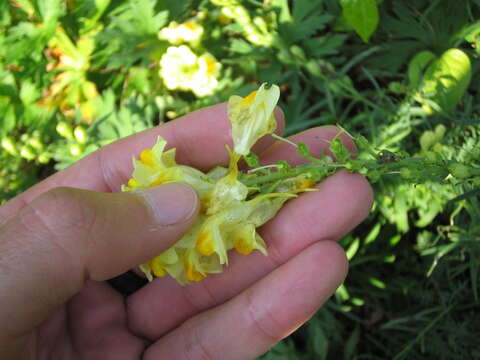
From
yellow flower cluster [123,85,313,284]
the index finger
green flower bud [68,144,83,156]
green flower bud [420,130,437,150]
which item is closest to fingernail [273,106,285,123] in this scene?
the index finger

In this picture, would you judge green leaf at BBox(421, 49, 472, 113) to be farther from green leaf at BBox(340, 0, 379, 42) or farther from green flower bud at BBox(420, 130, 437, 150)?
green leaf at BBox(340, 0, 379, 42)

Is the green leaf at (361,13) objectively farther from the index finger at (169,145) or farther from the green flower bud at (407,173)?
the green flower bud at (407,173)

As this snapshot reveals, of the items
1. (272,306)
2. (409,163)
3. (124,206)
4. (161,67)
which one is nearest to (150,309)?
(272,306)

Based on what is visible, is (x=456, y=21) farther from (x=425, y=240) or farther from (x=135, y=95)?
(x=135, y=95)

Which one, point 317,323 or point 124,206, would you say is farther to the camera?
point 317,323

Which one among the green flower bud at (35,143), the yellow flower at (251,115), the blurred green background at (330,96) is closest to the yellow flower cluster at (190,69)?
the blurred green background at (330,96)

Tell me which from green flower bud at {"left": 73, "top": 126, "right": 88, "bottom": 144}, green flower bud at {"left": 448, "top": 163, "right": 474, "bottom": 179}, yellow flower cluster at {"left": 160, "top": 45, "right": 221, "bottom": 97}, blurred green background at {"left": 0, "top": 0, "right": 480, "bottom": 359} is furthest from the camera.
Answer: yellow flower cluster at {"left": 160, "top": 45, "right": 221, "bottom": 97}
